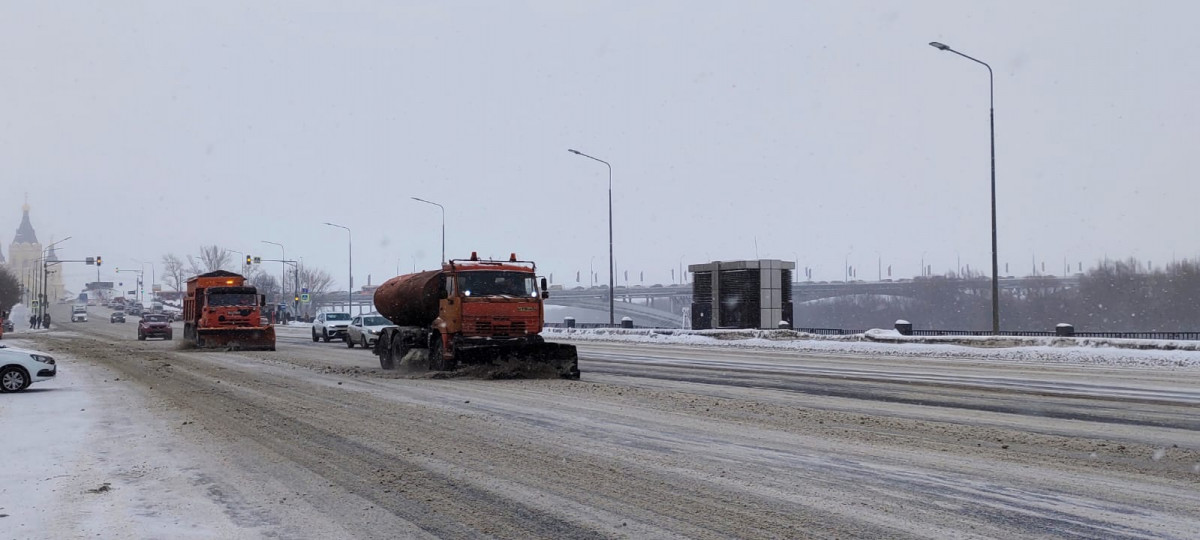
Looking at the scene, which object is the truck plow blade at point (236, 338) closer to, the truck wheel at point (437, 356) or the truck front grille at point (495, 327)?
the truck wheel at point (437, 356)

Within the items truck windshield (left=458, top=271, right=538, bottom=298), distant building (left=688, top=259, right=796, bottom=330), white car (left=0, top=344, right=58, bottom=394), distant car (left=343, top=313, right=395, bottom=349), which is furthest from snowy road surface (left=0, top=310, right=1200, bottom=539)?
distant building (left=688, top=259, right=796, bottom=330)

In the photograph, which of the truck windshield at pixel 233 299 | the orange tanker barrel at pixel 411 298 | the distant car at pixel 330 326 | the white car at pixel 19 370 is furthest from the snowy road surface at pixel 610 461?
the distant car at pixel 330 326

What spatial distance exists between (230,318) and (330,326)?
9511 millimetres

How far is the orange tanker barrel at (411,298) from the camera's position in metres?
22.4

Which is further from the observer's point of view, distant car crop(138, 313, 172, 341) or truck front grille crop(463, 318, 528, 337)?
distant car crop(138, 313, 172, 341)

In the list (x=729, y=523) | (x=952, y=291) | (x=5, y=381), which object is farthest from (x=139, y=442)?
(x=952, y=291)

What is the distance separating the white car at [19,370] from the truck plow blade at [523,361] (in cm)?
784

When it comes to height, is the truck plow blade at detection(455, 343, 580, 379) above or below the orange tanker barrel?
below

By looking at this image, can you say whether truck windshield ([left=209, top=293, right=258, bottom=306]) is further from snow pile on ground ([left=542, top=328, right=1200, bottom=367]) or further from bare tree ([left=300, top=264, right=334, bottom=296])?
bare tree ([left=300, top=264, right=334, bottom=296])

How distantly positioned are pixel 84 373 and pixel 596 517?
20255 mm

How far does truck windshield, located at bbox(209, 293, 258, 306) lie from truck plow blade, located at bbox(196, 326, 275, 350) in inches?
39.0

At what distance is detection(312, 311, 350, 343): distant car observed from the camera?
45531mm

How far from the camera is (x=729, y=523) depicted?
662 centimetres

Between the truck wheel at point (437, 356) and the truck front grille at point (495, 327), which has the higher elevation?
the truck front grille at point (495, 327)
